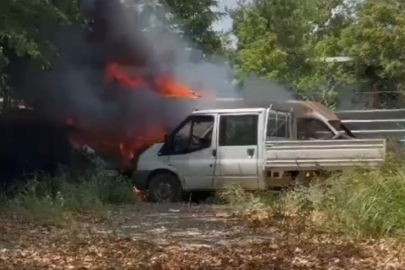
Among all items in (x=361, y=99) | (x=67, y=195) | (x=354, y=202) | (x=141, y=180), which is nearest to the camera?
(x=354, y=202)

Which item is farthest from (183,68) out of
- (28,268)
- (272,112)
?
(28,268)

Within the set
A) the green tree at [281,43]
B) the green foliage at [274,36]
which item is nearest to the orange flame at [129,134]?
the green tree at [281,43]

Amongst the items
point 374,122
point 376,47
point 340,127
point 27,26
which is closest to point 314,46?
point 376,47

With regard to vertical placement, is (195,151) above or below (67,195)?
above

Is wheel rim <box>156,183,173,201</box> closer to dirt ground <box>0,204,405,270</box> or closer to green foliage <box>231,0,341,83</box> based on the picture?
dirt ground <box>0,204,405,270</box>

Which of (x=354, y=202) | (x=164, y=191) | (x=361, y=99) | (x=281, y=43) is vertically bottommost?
(x=164, y=191)

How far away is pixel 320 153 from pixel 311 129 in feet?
8.87

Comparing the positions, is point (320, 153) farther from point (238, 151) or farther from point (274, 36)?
point (274, 36)

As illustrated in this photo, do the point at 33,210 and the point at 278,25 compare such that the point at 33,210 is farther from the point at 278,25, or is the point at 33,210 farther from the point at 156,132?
the point at 278,25

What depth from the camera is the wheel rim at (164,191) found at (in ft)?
49.7

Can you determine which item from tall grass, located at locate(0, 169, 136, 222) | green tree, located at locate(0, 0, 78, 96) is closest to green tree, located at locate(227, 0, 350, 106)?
tall grass, located at locate(0, 169, 136, 222)

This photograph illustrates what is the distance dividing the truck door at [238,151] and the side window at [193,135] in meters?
0.26

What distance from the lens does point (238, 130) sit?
1454cm

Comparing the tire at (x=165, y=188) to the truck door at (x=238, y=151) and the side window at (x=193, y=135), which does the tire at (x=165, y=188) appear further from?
the truck door at (x=238, y=151)
